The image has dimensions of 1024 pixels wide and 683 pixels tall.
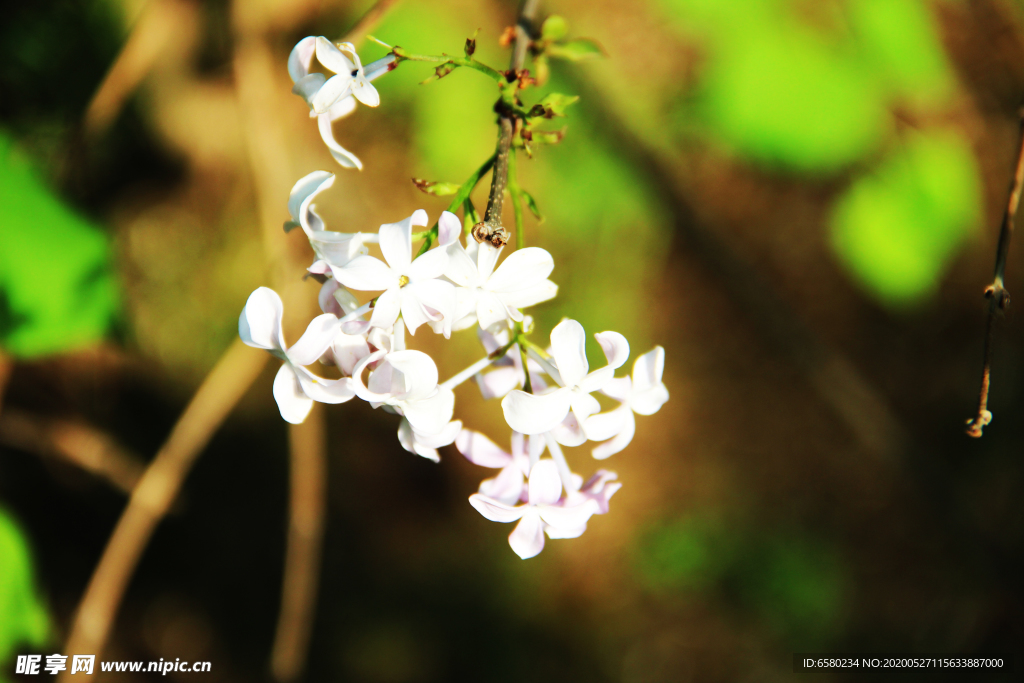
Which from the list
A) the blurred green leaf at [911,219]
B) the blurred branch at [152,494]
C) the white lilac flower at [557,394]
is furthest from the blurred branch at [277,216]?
the blurred green leaf at [911,219]

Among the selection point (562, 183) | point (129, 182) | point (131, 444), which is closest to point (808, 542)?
point (562, 183)

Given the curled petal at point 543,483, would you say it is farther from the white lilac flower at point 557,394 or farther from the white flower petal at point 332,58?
the white flower petal at point 332,58

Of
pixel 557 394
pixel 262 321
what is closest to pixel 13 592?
pixel 262 321

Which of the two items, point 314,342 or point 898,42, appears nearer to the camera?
point 314,342

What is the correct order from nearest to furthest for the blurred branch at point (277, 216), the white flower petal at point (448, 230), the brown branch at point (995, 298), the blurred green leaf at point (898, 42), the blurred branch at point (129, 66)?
1. the white flower petal at point (448, 230)
2. the brown branch at point (995, 298)
3. the blurred branch at point (129, 66)
4. the blurred branch at point (277, 216)
5. the blurred green leaf at point (898, 42)

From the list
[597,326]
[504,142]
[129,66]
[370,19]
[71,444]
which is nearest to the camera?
[504,142]

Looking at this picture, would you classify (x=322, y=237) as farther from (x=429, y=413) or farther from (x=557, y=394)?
(x=557, y=394)
